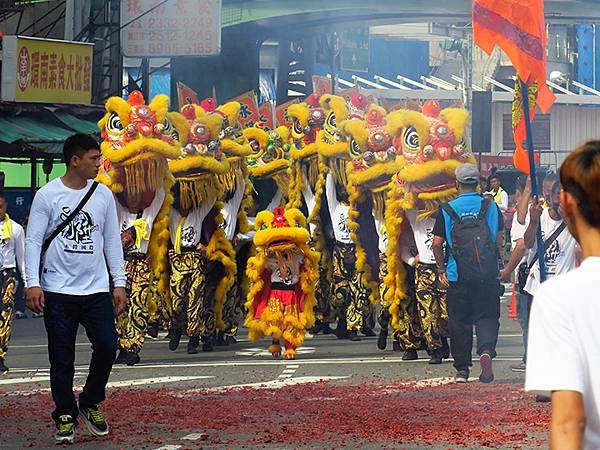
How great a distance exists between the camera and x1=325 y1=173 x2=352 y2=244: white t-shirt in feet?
53.3

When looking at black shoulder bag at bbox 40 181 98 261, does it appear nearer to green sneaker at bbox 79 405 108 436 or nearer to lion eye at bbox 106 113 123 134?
green sneaker at bbox 79 405 108 436

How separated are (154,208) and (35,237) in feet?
16.9

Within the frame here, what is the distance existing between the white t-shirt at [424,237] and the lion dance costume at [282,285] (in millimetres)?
1016

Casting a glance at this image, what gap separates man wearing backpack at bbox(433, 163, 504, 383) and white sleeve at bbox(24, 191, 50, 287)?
3983 millimetres

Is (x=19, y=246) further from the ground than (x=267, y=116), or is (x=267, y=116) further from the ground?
(x=267, y=116)

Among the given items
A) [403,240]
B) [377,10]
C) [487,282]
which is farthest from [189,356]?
[377,10]

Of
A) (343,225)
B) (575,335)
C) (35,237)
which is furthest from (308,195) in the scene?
(575,335)

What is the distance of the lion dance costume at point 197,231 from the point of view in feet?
47.9

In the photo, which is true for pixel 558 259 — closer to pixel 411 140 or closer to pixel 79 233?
pixel 411 140

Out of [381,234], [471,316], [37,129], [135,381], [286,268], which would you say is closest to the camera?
[471,316]

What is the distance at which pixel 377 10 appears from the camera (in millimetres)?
37594

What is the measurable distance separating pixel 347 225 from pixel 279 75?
2680 cm

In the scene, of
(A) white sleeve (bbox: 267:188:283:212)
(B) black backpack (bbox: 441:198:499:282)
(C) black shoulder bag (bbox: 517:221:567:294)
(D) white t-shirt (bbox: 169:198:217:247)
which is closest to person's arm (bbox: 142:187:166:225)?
(D) white t-shirt (bbox: 169:198:217:247)

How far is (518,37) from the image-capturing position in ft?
38.7
